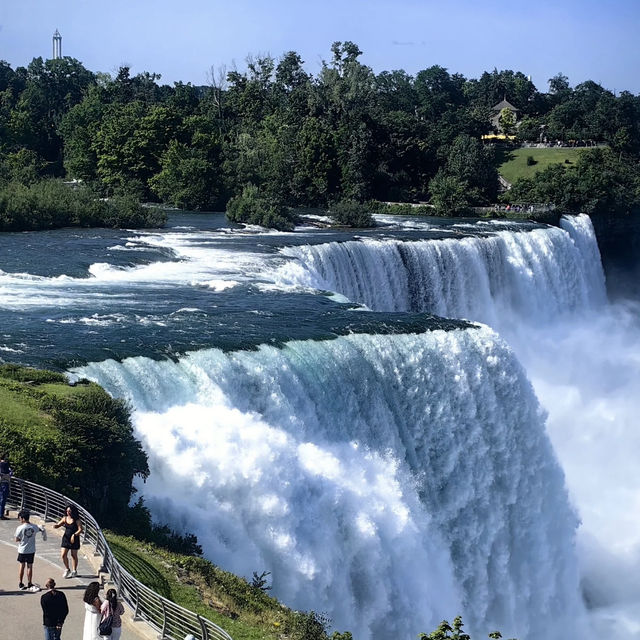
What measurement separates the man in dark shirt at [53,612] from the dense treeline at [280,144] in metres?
34.9

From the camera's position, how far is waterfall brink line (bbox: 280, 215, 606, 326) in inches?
1422

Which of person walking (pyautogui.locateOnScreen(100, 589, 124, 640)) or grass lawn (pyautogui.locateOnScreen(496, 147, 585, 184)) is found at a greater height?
grass lawn (pyautogui.locateOnScreen(496, 147, 585, 184))

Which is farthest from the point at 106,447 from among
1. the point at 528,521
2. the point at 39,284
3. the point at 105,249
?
the point at 105,249

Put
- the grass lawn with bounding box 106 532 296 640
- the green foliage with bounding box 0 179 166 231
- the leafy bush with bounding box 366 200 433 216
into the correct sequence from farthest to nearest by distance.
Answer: the leafy bush with bounding box 366 200 433 216, the green foliage with bounding box 0 179 166 231, the grass lawn with bounding box 106 532 296 640

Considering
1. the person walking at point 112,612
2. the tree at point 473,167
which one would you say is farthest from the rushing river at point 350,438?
the tree at point 473,167

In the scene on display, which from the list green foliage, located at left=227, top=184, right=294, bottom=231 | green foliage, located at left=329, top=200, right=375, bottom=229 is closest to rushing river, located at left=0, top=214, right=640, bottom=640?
green foliage, located at left=227, top=184, right=294, bottom=231

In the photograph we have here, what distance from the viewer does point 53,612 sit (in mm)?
10461

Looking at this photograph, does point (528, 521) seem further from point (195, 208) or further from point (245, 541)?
point (195, 208)

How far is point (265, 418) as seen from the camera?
2044cm

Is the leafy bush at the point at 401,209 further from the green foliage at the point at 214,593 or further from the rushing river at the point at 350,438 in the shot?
the green foliage at the point at 214,593

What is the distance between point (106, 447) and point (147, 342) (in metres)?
6.34

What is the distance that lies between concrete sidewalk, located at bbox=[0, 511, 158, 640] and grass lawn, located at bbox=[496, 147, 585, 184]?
60751 millimetres

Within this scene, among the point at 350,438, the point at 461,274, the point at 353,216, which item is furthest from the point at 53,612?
the point at 353,216

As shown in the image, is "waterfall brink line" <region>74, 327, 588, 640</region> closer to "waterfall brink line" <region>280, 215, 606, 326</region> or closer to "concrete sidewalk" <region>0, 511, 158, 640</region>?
"concrete sidewalk" <region>0, 511, 158, 640</region>
